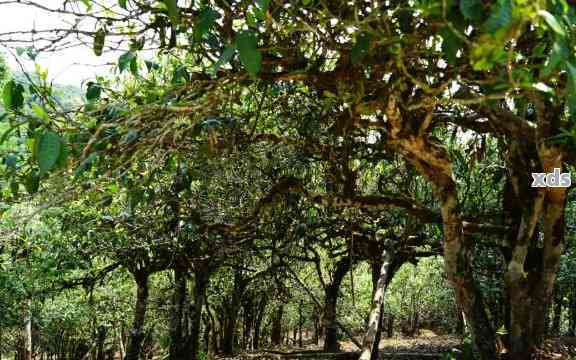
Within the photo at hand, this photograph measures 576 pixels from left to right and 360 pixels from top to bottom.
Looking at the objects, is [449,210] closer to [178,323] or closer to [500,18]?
[500,18]

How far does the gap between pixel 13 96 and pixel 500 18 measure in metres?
Result: 1.92

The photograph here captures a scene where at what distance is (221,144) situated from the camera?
11.7ft

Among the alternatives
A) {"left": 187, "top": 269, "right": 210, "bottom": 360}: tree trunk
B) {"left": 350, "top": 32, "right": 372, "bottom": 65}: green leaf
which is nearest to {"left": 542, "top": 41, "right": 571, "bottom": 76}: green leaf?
{"left": 350, "top": 32, "right": 372, "bottom": 65}: green leaf

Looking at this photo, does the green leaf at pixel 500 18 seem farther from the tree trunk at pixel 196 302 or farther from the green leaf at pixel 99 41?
the tree trunk at pixel 196 302

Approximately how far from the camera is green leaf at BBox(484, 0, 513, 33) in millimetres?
1078

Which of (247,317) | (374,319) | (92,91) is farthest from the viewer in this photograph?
(247,317)

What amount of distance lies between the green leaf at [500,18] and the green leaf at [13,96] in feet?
6.01

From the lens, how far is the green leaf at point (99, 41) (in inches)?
111

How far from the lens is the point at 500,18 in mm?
1081

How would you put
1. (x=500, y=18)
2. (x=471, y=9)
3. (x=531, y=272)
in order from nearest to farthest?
(x=500, y=18) < (x=471, y=9) < (x=531, y=272)

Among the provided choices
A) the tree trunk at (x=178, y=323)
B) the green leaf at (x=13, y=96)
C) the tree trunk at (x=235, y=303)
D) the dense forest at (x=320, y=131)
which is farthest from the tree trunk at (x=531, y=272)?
the tree trunk at (x=235, y=303)

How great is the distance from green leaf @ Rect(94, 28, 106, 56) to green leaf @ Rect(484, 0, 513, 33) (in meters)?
2.28

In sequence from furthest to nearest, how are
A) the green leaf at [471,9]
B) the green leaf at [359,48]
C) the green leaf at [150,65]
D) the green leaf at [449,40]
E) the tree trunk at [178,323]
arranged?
1. the tree trunk at [178,323]
2. the green leaf at [150,65]
3. the green leaf at [359,48]
4. the green leaf at [449,40]
5. the green leaf at [471,9]

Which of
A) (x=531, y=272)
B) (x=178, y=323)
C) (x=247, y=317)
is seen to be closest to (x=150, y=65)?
(x=531, y=272)
